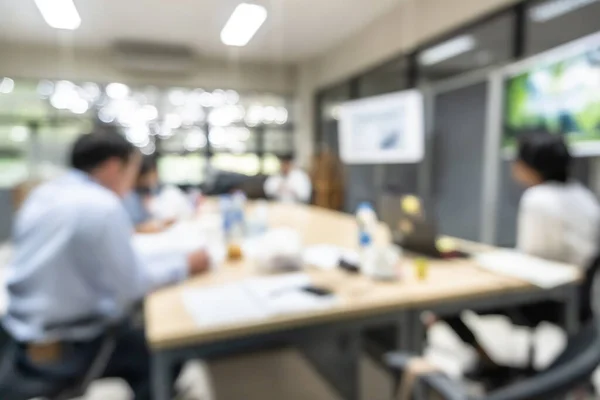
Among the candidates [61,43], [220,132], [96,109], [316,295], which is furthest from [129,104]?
A: [316,295]

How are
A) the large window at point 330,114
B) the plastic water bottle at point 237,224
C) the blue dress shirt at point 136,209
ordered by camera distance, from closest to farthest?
1. the plastic water bottle at point 237,224
2. the blue dress shirt at point 136,209
3. the large window at point 330,114

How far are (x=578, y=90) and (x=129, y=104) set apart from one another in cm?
320

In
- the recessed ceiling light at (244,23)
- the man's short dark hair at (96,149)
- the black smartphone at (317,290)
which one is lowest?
the black smartphone at (317,290)

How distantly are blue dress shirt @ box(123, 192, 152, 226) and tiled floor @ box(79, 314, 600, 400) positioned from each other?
975mm

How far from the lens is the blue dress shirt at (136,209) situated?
2412mm

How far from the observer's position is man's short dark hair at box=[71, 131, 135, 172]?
1.29 m

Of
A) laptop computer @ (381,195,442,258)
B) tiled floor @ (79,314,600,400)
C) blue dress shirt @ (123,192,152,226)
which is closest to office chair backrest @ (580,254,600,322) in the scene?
tiled floor @ (79,314,600,400)

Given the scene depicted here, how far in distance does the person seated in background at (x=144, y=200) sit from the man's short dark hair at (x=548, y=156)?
6.46ft

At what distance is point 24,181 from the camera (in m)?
2.08

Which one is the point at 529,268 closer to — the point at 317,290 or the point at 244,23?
the point at 317,290

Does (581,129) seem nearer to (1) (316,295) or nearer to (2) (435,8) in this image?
(2) (435,8)

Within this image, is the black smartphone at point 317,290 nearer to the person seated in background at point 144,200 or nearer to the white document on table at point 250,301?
the white document on table at point 250,301

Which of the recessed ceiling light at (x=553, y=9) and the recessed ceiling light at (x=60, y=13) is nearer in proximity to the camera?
the recessed ceiling light at (x=60, y=13)

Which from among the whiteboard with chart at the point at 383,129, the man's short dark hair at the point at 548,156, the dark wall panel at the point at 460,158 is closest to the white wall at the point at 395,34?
the whiteboard with chart at the point at 383,129
